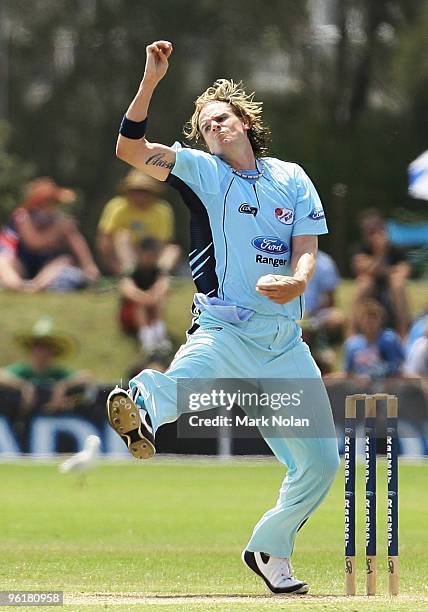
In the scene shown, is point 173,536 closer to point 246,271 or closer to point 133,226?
point 246,271

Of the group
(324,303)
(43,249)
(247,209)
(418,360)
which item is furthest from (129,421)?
(43,249)

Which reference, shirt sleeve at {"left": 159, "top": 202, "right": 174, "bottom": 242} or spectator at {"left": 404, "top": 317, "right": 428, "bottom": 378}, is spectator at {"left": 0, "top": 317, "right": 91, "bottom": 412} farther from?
spectator at {"left": 404, "top": 317, "right": 428, "bottom": 378}

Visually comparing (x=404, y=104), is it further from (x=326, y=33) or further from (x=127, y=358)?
(x=127, y=358)

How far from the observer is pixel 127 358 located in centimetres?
1728

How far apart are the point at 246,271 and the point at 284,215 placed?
321 mm

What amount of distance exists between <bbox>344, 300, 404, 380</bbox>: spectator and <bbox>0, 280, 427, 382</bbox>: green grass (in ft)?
5.78

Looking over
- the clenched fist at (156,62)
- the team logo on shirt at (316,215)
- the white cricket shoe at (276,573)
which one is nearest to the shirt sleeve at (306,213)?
the team logo on shirt at (316,215)

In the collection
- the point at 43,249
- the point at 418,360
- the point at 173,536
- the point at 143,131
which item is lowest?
the point at 173,536

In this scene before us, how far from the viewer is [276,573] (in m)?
6.41

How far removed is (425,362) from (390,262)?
2.25 metres

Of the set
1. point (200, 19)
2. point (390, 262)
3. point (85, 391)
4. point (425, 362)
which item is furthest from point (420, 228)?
point (200, 19)

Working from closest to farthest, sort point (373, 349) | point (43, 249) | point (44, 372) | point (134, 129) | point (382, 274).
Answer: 1. point (134, 129)
2. point (373, 349)
3. point (44, 372)
4. point (382, 274)
5. point (43, 249)

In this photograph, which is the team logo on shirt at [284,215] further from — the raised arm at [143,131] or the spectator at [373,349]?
the spectator at [373,349]

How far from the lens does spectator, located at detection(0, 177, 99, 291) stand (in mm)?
17312
